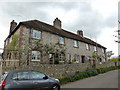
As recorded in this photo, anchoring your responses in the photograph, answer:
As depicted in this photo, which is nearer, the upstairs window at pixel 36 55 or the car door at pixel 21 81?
the car door at pixel 21 81

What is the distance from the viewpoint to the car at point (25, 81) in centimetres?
555

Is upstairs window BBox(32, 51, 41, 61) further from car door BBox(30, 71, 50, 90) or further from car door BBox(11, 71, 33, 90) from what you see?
Answer: car door BBox(11, 71, 33, 90)

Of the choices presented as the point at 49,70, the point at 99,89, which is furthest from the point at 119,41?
the point at 49,70

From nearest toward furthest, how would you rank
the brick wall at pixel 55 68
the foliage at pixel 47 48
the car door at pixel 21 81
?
the car door at pixel 21 81, the brick wall at pixel 55 68, the foliage at pixel 47 48

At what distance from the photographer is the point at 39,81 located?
260 inches

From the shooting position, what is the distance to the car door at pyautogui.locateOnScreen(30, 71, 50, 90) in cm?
639

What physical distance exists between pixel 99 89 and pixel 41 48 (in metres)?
9.67

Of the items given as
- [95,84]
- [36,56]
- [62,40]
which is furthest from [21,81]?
[62,40]

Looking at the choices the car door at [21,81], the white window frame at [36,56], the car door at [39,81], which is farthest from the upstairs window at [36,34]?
the car door at [21,81]

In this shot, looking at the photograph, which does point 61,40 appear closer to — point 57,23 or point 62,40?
point 62,40

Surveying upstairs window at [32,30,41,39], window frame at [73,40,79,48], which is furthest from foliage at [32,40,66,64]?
window frame at [73,40,79,48]

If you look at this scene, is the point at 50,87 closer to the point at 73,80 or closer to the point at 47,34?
the point at 73,80

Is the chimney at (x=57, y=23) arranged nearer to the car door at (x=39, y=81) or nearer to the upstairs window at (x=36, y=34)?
the upstairs window at (x=36, y=34)

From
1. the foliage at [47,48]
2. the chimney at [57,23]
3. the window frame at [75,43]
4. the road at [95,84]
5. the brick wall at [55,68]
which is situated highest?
the chimney at [57,23]
